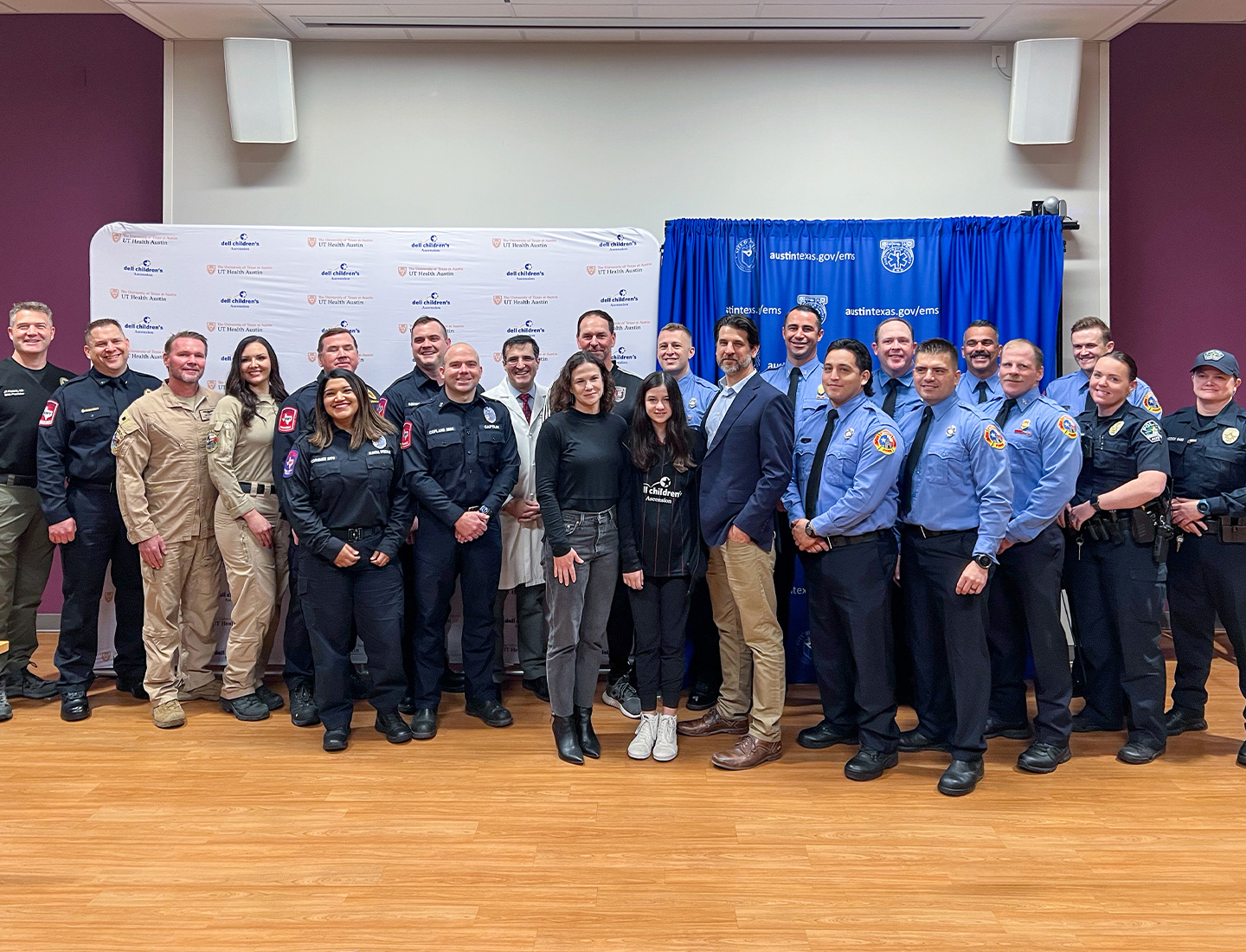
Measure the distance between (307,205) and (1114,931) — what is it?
5.12 meters

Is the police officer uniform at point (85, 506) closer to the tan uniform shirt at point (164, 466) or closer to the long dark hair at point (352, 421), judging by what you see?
the tan uniform shirt at point (164, 466)

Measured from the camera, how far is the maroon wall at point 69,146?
5.52 m

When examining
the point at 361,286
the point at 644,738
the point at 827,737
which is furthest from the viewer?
the point at 361,286

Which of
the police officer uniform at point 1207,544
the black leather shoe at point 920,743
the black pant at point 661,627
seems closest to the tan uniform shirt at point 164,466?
the black pant at point 661,627

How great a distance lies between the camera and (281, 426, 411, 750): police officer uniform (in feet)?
12.3

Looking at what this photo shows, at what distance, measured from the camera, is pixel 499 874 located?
9.29 feet

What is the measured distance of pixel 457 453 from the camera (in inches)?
158

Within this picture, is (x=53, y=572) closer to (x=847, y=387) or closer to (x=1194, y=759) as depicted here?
(x=847, y=387)

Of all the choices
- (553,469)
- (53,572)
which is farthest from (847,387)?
(53,572)

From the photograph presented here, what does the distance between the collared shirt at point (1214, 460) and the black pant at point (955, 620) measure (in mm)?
1066

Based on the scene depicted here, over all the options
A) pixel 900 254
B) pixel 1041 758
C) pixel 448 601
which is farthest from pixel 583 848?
pixel 900 254

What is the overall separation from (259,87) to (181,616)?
2973 millimetres

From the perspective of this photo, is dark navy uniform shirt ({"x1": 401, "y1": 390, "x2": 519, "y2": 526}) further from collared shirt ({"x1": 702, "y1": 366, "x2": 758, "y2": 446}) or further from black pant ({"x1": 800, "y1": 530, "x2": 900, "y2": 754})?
black pant ({"x1": 800, "y1": 530, "x2": 900, "y2": 754})

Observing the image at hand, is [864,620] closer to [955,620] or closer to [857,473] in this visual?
[955,620]
